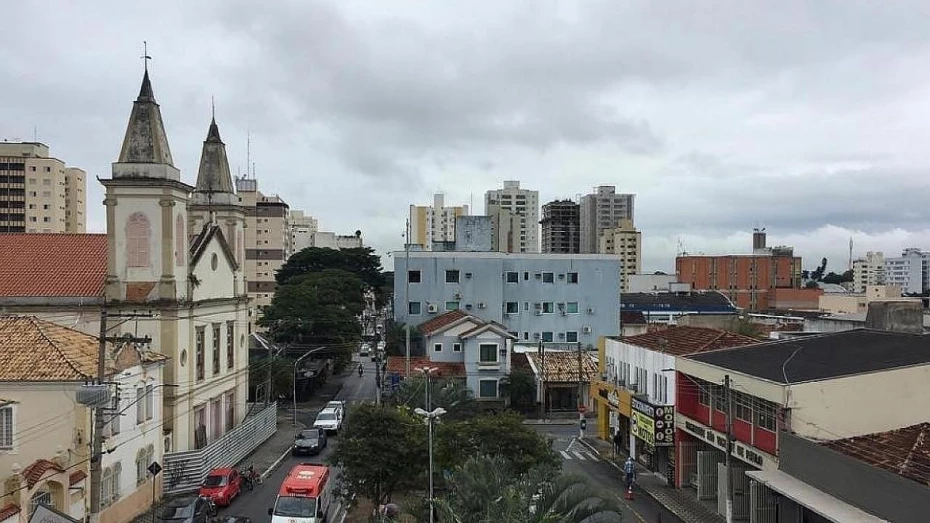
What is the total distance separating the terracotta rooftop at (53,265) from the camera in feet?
97.8

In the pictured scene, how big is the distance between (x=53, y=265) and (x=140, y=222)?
185 inches

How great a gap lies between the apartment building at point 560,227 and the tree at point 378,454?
372 feet

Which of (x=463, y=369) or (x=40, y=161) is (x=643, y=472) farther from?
(x=40, y=161)

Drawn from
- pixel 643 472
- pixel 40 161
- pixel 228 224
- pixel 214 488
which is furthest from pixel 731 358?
pixel 40 161

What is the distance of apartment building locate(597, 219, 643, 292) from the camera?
128 meters

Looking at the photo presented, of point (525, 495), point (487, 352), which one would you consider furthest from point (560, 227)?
point (525, 495)

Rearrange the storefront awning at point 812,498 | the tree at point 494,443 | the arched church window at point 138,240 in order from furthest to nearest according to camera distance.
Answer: the arched church window at point 138,240
the tree at point 494,443
the storefront awning at point 812,498

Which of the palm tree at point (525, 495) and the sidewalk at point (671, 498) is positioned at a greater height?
the palm tree at point (525, 495)

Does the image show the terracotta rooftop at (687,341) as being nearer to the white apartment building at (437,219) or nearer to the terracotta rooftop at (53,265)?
the terracotta rooftop at (53,265)

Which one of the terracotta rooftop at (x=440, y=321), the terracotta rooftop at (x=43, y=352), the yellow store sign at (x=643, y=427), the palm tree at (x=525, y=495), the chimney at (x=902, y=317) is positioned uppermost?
the chimney at (x=902, y=317)

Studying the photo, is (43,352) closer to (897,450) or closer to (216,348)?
(216,348)

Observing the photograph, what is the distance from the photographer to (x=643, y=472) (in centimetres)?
3086

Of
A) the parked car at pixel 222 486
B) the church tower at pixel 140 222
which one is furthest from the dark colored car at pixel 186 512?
the church tower at pixel 140 222

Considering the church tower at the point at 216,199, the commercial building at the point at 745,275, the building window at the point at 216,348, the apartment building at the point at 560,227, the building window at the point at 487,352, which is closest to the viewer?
the building window at the point at 216,348
